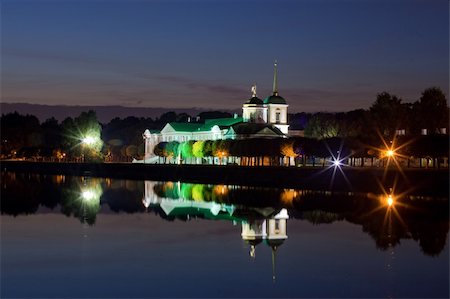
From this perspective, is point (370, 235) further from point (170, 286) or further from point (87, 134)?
point (87, 134)

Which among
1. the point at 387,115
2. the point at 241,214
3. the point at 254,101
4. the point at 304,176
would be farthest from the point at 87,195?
the point at 254,101

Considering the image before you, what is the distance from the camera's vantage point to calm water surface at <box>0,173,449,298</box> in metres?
13.9

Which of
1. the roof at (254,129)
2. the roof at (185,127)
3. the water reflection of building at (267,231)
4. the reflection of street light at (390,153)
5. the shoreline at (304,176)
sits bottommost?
the water reflection of building at (267,231)

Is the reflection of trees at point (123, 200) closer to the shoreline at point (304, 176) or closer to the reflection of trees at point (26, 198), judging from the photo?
the reflection of trees at point (26, 198)

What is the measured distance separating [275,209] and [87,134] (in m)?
57.4

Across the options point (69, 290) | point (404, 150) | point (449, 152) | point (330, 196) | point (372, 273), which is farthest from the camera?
point (404, 150)

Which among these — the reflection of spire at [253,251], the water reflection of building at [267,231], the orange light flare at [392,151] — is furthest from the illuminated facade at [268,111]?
the reflection of spire at [253,251]

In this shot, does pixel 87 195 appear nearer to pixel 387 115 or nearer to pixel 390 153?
pixel 390 153

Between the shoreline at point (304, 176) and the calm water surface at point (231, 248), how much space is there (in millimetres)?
2888

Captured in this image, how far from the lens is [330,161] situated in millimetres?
58500

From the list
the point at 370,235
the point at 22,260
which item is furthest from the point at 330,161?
the point at 22,260

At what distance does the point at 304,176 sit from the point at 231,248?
24494 mm

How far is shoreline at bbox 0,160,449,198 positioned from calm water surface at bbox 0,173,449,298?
2.89m

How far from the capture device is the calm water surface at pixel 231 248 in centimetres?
1390
